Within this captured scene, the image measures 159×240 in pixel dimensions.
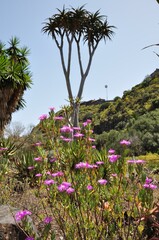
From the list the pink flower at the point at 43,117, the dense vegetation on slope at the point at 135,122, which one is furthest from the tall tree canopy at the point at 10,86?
the pink flower at the point at 43,117

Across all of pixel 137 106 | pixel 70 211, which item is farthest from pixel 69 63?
pixel 70 211

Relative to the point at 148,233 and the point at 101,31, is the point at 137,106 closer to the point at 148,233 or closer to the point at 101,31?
the point at 101,31

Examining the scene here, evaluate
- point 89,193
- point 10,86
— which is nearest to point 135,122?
point 10,86

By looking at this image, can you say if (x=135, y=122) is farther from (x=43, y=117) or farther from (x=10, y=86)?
(x=43, y=117)

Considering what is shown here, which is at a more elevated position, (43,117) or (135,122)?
(135,122)

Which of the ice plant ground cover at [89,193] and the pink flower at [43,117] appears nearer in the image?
the ice plant ground cover at [89,193]

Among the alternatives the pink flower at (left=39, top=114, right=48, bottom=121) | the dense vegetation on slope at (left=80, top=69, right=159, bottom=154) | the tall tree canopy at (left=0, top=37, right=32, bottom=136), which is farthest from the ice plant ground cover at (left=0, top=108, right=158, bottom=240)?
the tall tree canopy at (left=0, top=37, right=32, bottom=136)

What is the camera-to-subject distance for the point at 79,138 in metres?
3.77

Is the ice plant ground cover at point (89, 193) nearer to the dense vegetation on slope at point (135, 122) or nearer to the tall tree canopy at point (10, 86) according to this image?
the dense vegetation on slope at point (135, 122)

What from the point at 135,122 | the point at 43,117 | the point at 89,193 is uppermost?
the point at 135,122

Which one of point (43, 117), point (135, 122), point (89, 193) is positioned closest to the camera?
point (89, 193)

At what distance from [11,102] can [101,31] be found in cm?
833

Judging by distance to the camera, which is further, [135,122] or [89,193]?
[135,122]

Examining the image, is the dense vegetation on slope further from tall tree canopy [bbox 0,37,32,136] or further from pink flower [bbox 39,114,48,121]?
tall tree canopy [bbox 0,37,32,136]
